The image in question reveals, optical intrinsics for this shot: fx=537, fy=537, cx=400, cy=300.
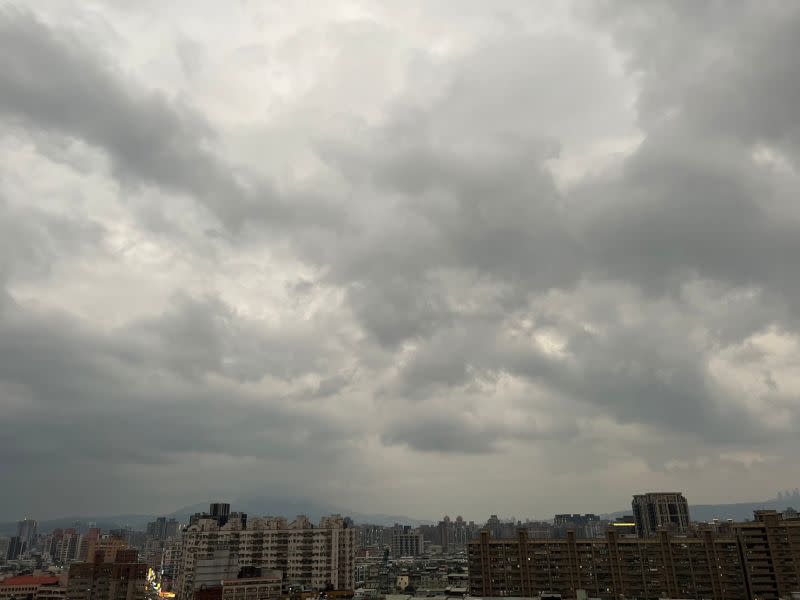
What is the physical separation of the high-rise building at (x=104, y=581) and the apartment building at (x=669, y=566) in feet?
291

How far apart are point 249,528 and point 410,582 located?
61523 millimetres

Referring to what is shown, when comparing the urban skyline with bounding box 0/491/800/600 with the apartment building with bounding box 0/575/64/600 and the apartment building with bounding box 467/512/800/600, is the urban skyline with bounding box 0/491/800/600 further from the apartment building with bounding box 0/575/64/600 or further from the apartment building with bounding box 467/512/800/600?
the apartment building with bounding box 0/575/64/600

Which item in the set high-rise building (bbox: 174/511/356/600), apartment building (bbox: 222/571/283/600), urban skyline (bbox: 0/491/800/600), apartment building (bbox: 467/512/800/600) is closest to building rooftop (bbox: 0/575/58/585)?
urban skyline (bbox: 0/491/800/600)

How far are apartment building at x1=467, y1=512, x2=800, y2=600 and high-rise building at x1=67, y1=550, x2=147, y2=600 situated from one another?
88728 millimetres

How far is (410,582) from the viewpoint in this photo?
187 meters

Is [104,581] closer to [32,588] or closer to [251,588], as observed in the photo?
[251,588]

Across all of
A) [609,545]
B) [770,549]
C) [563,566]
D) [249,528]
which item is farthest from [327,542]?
[770,549]

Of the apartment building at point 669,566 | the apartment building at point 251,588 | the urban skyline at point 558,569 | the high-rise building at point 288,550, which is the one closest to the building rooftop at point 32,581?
the urban skyline at point 558,569

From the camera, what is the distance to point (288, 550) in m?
158

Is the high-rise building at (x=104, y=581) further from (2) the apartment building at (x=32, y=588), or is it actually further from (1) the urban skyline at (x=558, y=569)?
(2) the apartment building at (x=32, y=588)

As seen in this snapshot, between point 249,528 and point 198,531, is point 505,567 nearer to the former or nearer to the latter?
point 249,528

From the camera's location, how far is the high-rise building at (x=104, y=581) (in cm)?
13875

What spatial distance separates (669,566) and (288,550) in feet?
334

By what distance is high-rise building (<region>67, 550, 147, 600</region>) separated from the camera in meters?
139
